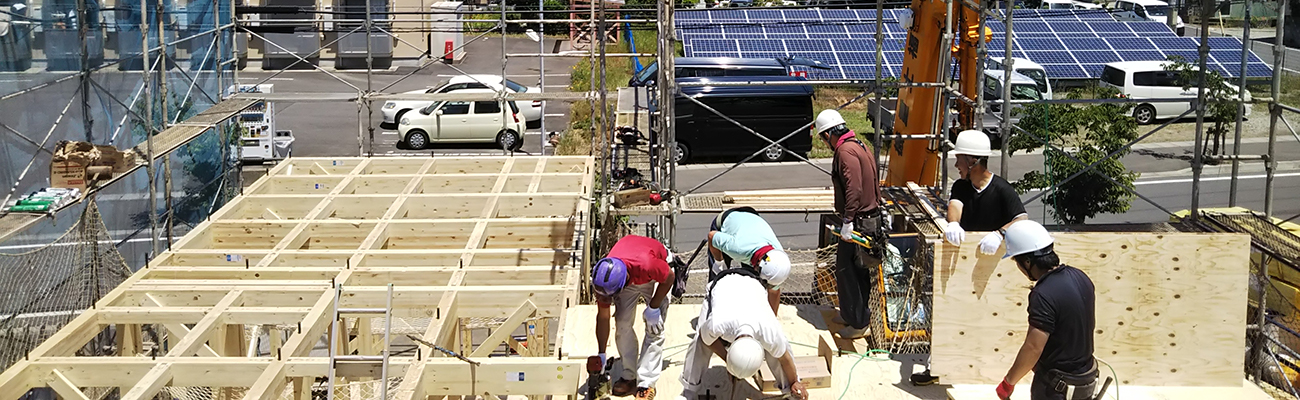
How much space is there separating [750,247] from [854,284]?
1.28m

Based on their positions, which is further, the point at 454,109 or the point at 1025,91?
the point at 454,109

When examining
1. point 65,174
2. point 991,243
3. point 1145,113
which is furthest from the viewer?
point 1145,113

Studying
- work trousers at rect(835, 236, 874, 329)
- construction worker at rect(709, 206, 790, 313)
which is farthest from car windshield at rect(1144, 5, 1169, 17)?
construction worker at rect(709, 206, 790, 313)

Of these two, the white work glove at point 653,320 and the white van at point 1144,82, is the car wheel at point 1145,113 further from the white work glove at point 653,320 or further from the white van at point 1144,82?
the white work glove at point 653,320

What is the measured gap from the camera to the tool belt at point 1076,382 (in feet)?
17.8

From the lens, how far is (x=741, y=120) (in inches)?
758

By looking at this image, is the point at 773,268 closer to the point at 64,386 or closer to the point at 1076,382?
the point at 1076,382

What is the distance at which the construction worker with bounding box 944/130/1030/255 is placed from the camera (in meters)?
6.88

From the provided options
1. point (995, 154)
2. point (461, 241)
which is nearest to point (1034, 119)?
point (995, 154)

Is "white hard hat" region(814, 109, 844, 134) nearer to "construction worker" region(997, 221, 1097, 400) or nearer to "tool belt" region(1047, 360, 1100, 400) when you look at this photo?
"construction worker" region(997, 221, 1097, 400)

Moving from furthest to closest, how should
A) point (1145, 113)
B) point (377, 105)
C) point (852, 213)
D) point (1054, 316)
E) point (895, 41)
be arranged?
point (895, 41)
point (377, 105)
point (1145, 113)
point (852, 213)
point (1054, 316)

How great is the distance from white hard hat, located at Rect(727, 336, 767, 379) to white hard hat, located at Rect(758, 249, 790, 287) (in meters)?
0.61

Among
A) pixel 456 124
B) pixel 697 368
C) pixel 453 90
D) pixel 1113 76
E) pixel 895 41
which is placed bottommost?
pixel 697 368

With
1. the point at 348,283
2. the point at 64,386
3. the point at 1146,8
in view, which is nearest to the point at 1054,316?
the point at 348,283
